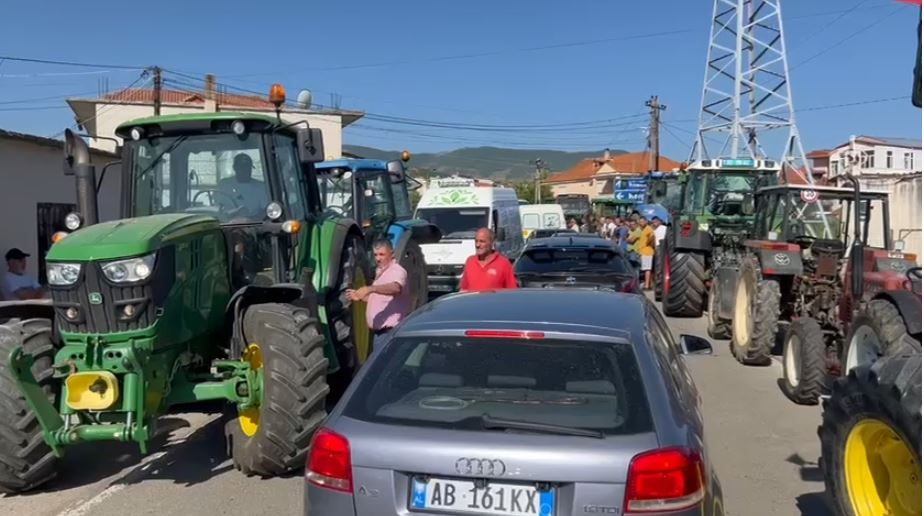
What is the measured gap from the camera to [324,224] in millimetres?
7359

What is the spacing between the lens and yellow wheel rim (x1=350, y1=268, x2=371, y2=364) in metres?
8.05

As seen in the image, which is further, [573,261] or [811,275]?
[573,261]

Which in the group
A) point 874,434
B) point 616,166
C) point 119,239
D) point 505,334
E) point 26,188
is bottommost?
point 874,434

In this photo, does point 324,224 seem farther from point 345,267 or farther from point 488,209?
point 488,209

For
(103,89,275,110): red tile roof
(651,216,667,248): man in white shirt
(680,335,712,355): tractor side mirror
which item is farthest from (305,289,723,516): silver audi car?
(103,89,275,110): red tile roof

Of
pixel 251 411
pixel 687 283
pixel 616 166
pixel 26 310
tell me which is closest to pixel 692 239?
pixel 687 283

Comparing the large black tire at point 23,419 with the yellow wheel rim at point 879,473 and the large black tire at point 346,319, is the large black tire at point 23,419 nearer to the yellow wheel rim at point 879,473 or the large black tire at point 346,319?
the large black tire at point 346,319

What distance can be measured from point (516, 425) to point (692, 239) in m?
10.4

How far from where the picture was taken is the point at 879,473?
4.16 metres

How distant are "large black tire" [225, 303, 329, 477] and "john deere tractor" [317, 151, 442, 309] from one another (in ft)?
17.2

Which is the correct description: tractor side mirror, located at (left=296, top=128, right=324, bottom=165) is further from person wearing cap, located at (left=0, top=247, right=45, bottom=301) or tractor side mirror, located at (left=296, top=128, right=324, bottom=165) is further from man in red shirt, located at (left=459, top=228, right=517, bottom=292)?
person wearing cap, located at (left=0, top=247, right=45, bottom=301)

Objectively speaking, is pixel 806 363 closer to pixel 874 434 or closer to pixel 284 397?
pixel 874 434

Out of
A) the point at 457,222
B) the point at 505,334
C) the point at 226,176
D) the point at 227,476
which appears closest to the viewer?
the point at 505,334

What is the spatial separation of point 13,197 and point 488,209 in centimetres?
828
